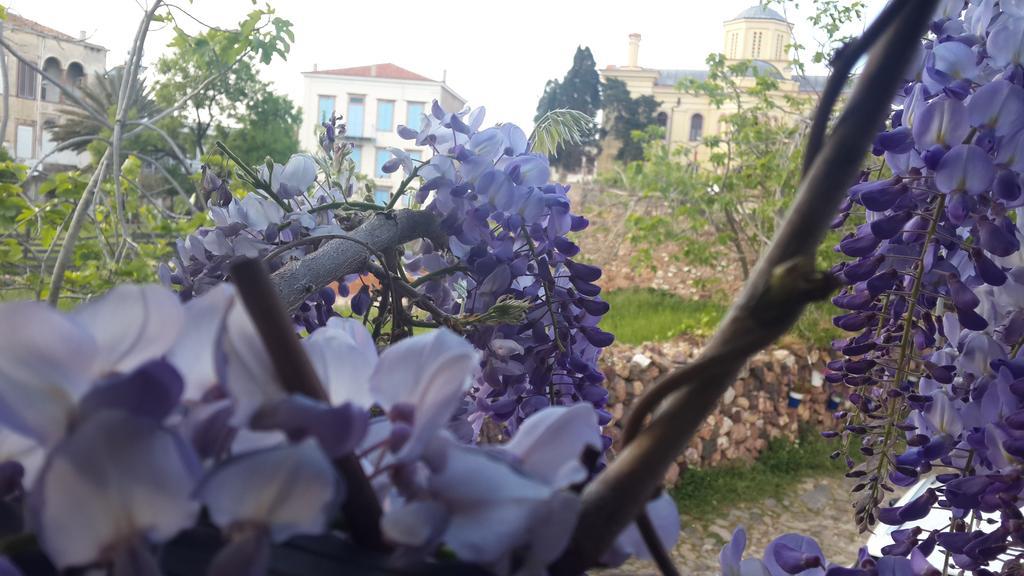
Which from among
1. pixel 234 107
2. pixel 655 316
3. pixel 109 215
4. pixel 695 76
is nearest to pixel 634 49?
pixel 695 76

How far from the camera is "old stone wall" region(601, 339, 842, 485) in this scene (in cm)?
470

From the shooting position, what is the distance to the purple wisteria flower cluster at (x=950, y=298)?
0.48 m

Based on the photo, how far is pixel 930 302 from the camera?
58 cm

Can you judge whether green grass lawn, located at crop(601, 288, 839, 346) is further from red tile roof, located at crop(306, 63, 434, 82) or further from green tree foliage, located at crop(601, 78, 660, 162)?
red tile roof, located at crop(306, 63, 434, 82)

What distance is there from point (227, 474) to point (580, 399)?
0.44 meters

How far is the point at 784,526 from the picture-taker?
4.42 meters

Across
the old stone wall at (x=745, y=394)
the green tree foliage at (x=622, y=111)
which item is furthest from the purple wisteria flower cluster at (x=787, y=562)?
the green tree foliage at (x=622, y=111)

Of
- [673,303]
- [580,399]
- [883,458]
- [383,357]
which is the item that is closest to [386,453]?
[383,357]

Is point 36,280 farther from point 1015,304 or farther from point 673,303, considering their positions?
point 673,303

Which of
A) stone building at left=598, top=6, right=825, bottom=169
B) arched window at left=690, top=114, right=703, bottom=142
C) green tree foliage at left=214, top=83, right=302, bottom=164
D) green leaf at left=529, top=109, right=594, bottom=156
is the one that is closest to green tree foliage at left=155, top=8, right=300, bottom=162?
green tree foliage at left=214, top=83, right=302, bottom=164

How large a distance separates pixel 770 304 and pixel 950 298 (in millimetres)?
438

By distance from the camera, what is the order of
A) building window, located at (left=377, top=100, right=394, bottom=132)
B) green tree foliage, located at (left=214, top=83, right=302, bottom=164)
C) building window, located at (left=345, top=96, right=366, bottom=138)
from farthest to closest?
green tree foliage, located at (left=214, top=83, right=302, bottom=164) → building window, located at (left=345, top=96, right=366, bottom=138) → building window, located at (left=377, top=100, right=394, bottom=132)

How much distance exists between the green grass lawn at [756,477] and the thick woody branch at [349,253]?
4.13m

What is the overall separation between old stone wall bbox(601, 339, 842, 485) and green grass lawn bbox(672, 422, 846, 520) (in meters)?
0.07
